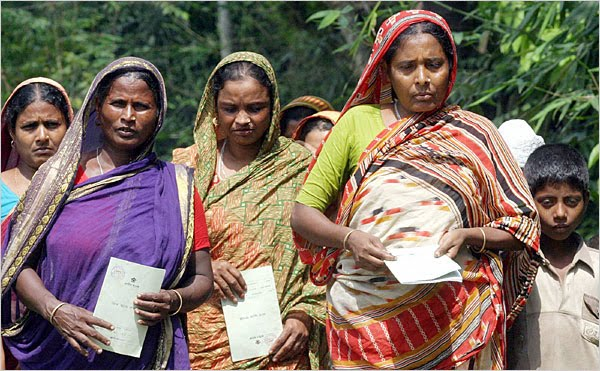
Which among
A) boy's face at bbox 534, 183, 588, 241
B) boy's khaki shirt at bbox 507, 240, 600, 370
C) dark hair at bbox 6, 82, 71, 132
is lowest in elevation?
boy's khaki shirt at bbox 507, 240, 600, 370

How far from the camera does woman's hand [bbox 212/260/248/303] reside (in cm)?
476

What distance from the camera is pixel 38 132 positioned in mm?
5137

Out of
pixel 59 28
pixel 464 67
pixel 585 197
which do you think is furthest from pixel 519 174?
pixel 59 28

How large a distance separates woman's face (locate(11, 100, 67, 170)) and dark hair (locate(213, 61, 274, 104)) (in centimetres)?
77

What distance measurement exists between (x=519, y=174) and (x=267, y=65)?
1.40 meters

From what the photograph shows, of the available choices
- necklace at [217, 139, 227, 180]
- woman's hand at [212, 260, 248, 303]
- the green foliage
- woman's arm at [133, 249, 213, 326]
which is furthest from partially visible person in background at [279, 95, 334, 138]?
woman's arm at [133, 249, 213, 326]

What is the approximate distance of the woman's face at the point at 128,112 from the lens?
4.31 m

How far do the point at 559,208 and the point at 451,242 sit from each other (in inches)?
39.0

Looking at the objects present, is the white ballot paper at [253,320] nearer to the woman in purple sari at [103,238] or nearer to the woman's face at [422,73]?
the woman in purple sari at [103,238]

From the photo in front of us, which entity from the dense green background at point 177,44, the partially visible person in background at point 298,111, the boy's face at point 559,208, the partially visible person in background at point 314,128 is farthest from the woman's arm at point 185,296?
the dense green background at point 177,44

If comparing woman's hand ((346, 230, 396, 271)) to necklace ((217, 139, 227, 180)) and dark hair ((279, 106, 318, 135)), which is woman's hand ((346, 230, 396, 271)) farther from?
dark hair ((279, 106, 318, 135))

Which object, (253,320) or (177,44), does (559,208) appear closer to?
(253,320)

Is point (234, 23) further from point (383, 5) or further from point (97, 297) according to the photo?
point (97, 297)

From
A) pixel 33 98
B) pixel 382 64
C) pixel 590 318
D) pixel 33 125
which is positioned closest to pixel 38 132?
pixel 33 125
